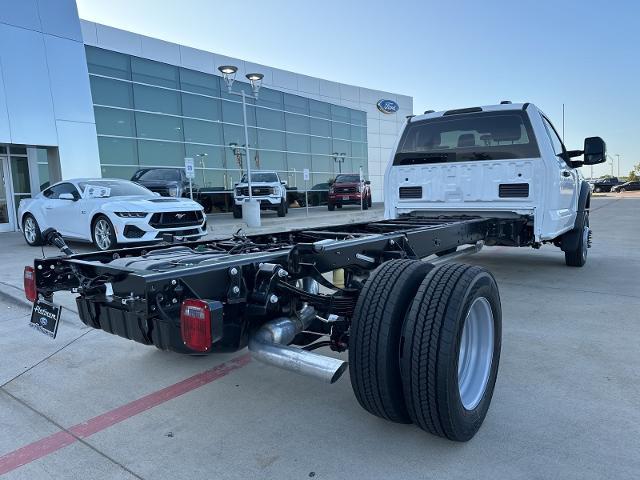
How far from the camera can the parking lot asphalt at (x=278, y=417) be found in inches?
93.8

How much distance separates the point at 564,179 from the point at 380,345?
493 centimetres

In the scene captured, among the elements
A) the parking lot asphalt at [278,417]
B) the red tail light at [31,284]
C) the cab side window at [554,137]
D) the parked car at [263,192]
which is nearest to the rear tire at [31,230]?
the parking lot asphalt at [278,417]

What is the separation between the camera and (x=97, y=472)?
7.84 ft

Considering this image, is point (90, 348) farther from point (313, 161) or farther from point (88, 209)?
point (313, 161)

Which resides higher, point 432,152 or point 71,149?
point 71,149

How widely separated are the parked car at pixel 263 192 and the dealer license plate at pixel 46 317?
1449 cm

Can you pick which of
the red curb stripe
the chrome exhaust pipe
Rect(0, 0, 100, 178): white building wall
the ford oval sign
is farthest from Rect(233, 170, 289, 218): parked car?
the ford oval sign

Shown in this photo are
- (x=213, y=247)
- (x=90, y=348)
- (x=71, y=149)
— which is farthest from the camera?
(x=71, y=149)

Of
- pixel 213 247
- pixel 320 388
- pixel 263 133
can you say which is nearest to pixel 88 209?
pixel 213 247

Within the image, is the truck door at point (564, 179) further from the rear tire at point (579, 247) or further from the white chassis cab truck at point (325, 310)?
the white chassis cab truck at point (325, 310)

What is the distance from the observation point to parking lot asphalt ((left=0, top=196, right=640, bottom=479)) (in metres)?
2.38

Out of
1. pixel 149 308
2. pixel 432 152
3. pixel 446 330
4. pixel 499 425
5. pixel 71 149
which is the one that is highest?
pixel 71 149

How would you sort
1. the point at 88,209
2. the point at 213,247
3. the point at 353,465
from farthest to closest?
the point at 88,209
the point at 213,247
the point at 353,465

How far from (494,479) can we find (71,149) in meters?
14.8
